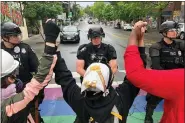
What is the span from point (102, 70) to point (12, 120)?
783 mm

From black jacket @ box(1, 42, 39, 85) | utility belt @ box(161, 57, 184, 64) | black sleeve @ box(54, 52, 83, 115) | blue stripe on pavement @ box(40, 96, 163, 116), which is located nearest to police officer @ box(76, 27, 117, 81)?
black jacket @ box(1, 42, 39, 85)

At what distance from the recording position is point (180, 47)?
4.64 m

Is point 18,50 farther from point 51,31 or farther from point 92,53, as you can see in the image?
point 51,31

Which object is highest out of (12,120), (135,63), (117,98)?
(135,63)

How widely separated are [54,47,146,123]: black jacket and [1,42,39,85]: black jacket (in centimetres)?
218

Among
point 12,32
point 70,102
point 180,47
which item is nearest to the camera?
point 70,102

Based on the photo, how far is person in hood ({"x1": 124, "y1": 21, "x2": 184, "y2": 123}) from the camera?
1646mm

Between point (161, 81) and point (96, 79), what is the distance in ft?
1.42

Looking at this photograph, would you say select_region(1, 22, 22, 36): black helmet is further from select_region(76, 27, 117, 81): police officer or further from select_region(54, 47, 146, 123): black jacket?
select_region(54, 47, 146, 123): black jacket

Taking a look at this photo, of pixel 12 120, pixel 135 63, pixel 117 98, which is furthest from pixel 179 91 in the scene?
pixel 12 120

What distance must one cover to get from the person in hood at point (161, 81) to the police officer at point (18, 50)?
2510 mm

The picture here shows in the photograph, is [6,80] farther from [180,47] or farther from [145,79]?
[180,47]

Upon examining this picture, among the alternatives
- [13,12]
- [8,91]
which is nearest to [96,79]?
[8,91]

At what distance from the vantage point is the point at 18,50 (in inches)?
166
